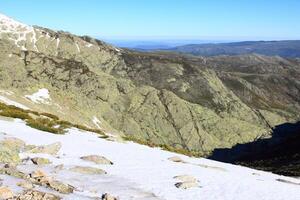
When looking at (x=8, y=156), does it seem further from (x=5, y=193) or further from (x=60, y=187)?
(x=5, y=193)

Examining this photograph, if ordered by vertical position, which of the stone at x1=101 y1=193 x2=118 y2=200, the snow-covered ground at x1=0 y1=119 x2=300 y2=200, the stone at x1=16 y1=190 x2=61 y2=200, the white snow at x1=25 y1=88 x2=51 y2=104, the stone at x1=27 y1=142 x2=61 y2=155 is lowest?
the white snow at x1=25 y1=88 x2=51 y2=104

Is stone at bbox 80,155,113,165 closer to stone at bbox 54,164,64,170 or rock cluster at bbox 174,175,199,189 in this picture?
stone at bbox 54,164,64,170

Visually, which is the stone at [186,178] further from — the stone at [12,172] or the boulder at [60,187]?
the stone at [12,172]

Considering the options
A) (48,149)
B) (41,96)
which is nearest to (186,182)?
(48,149)

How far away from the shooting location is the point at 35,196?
1508cm

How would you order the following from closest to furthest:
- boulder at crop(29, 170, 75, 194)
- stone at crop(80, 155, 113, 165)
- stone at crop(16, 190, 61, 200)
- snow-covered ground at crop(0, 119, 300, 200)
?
stone at crop(16, 190, 61, 200) → boulder at crop(29, 170, 75, 194) → snow-covered ground at crop(0, 119, 300, 200) → stone at crop(80, 155, 113, 165)

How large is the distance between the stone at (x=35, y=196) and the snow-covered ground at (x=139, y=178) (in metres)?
1.05


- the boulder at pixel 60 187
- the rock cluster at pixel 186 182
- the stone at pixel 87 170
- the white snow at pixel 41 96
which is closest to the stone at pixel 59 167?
the stone at pixel 87 170

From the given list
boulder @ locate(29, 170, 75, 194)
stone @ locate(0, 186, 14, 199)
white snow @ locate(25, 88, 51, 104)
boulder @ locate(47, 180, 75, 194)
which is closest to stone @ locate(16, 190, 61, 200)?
stone @ locate(0, 186, 14, 199)

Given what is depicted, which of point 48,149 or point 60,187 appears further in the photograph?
point 48,149

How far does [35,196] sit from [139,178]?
8.18 m

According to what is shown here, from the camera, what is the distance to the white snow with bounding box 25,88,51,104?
8156 cm

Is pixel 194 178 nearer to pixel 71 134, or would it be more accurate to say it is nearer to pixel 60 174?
pixel 60 174

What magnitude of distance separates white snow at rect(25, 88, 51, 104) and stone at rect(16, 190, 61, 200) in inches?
2621
